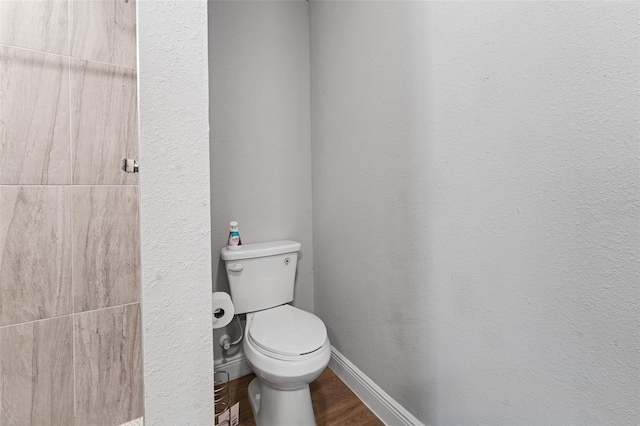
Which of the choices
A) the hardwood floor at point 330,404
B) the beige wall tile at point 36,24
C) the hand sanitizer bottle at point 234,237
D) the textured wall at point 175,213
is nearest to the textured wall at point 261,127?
the hand sanitizer bottle at point 234,237

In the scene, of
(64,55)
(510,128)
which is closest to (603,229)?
(510,128)

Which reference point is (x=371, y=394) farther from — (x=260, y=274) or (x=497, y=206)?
(x=497, y=206)

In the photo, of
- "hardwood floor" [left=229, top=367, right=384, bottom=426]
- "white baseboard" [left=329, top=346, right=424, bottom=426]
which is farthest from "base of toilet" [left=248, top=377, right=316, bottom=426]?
"white baseboard" [left=329, top=346, right=424, bottom=426]

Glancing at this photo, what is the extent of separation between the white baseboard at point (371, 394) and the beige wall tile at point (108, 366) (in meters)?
0.90

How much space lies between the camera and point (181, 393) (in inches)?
21.0

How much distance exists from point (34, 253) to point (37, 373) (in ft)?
1.36

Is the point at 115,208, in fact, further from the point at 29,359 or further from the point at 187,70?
the point at 187,70

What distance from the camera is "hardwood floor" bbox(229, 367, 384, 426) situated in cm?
119

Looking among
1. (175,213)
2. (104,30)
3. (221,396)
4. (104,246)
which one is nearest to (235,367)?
(221,396)

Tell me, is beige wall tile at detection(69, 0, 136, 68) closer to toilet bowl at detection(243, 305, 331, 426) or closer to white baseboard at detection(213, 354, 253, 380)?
toilet bowl at detection(243, 305, 331, 426)

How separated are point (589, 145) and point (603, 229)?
0.61 feet

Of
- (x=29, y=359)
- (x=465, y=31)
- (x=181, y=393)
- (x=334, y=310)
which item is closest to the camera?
(x=181, y=393)

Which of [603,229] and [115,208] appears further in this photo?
[115,208]

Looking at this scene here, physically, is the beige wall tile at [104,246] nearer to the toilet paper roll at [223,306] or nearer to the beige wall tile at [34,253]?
the beige wall tile at [34,253]
